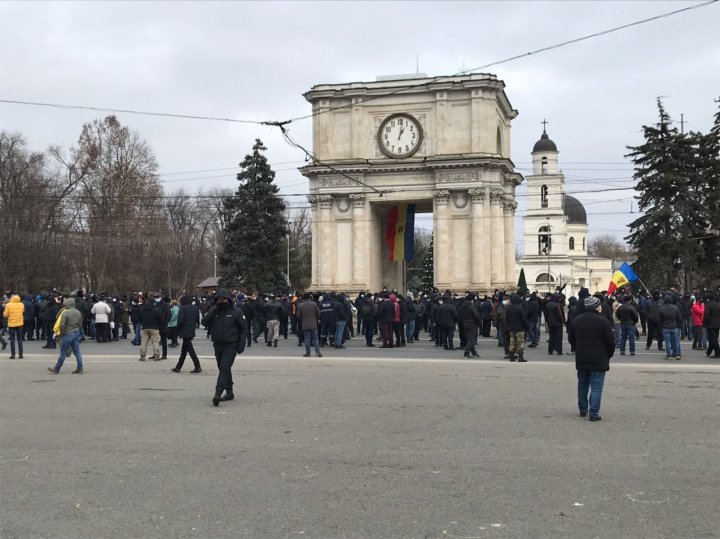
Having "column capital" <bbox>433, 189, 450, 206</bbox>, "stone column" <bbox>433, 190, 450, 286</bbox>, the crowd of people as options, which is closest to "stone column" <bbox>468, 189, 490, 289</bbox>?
"column capital" <bbox>433, 189, 450, 206</bbox>


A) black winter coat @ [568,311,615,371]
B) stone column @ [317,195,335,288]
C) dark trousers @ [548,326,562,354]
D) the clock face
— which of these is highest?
the clock face

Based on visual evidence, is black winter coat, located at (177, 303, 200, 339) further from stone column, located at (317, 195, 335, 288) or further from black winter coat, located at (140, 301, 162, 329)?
stone column, located at (317, 195, 335, 288)

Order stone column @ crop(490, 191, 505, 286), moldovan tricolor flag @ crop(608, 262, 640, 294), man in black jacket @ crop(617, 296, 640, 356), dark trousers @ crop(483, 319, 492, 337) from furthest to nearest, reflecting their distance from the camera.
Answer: stone column @ crop(490, 191, 505, 286), moldovan tricolor flag @ crop(608, 262, 640, 294), dark trousers @ crop(483, 319, 492, 337), man in black jacket @ crop(617, 296, 640, 356)

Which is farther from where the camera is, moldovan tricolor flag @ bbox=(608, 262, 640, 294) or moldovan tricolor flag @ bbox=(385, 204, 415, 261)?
moldovan tricolor flag @ bbox=(385, 204, 415, 261)

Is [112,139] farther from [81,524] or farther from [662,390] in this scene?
[81,524]

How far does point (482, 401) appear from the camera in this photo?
481 inches

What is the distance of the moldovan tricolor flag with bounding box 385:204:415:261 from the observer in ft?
147

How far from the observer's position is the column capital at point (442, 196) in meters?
41.8

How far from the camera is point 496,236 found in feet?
139

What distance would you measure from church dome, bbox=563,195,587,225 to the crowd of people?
319 ft

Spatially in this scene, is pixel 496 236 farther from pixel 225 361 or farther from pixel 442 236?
pixel 225 361

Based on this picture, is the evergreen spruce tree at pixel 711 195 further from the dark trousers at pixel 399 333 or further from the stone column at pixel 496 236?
the dark trousers at pixel 399 333

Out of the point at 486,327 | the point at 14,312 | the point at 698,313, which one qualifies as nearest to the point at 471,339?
the point at 698,313

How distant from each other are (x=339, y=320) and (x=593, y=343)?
14.1 metres
